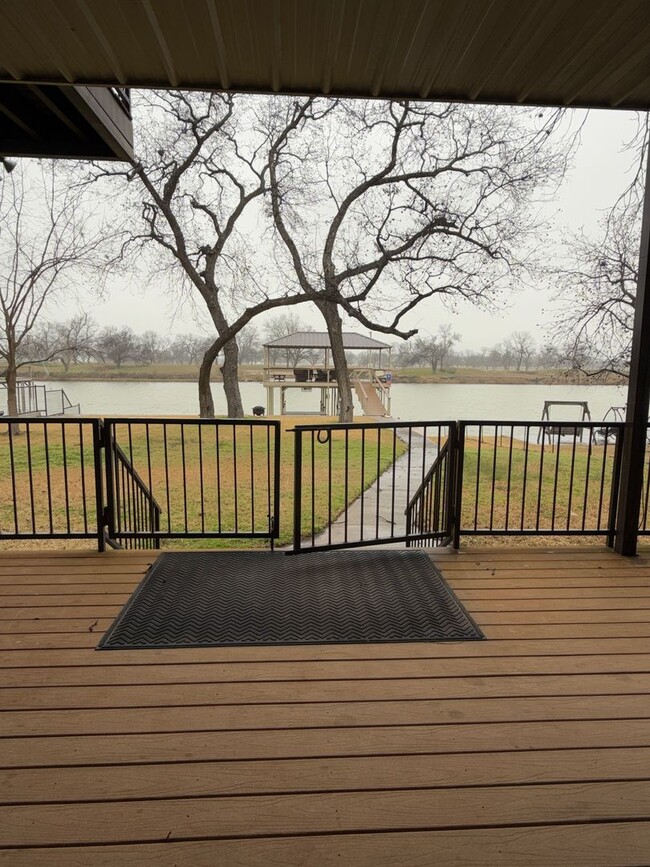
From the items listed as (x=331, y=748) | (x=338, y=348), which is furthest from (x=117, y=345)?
(x=331, y=748)

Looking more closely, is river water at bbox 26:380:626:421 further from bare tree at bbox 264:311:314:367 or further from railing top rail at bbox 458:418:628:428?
railing top rail at bbox 458:418:628:428

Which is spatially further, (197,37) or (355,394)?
(355,394)

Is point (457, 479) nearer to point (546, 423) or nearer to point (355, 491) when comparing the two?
point (546, 423)

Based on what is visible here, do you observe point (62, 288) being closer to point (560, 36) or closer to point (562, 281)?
point (562, 281)

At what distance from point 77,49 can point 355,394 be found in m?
23.2

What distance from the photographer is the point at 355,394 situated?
25312 mm

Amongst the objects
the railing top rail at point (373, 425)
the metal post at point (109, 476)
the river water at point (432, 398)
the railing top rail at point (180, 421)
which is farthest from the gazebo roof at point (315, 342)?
the railing top rail at point (373, 425)

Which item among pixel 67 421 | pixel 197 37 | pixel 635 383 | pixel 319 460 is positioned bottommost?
pixel 319 460

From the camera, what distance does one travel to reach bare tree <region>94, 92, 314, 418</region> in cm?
1517

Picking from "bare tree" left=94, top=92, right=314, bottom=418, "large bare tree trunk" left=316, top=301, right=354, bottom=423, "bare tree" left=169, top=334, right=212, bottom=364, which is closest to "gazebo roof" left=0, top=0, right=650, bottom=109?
"bare tree" left=94, top=92, right=314, bottom=418

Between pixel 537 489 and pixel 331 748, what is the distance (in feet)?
20.6

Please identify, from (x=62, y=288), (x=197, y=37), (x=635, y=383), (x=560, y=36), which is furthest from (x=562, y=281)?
(x=62, y=288)

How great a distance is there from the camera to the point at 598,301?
9844 millimetres

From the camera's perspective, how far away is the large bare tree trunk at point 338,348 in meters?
16.5
